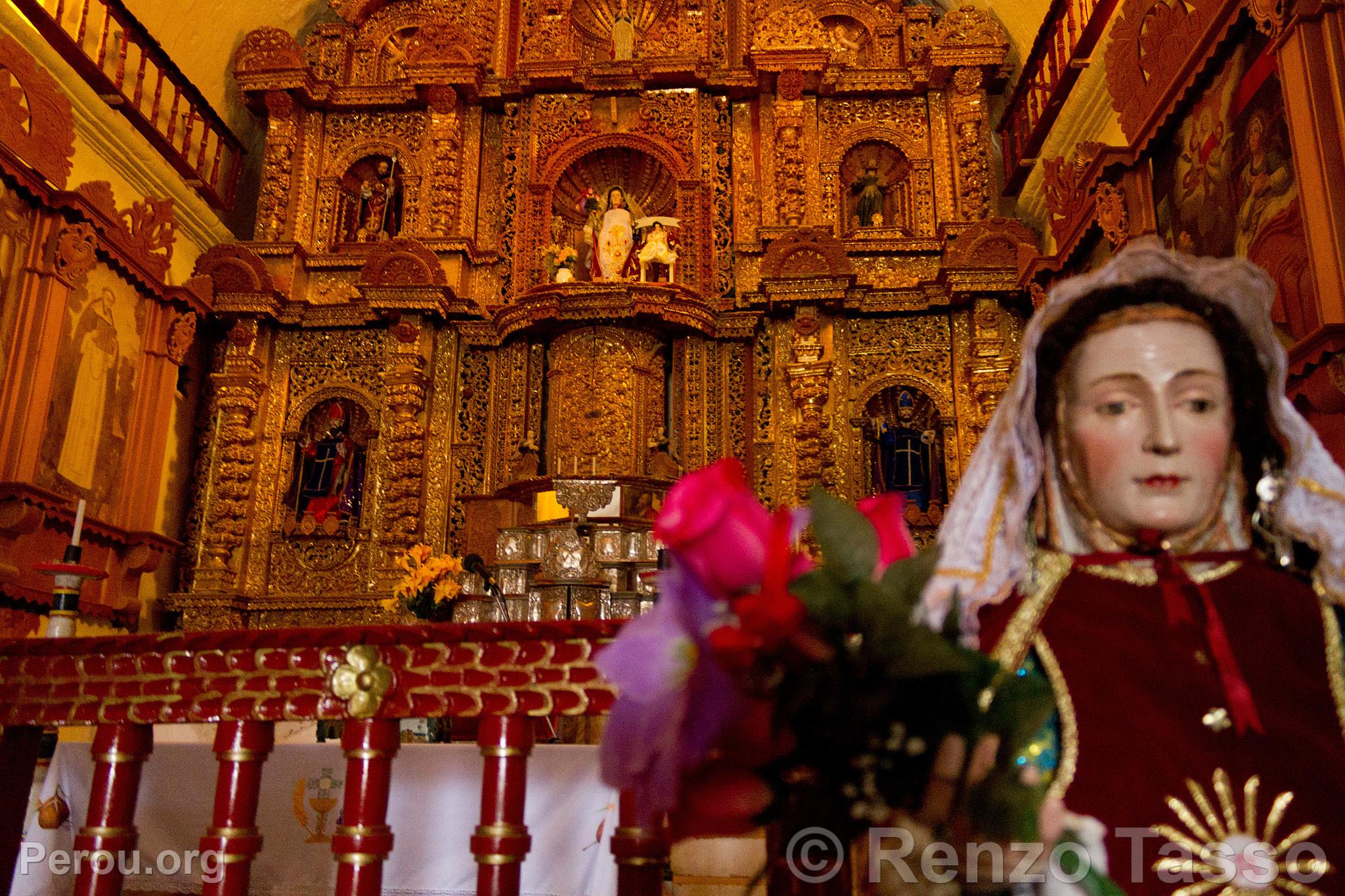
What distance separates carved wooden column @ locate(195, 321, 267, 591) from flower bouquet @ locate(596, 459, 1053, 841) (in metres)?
7.84

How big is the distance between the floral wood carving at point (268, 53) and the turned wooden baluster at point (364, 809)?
8990 mm

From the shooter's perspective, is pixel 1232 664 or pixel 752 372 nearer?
pixel 1232 664

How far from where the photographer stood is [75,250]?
6410mm

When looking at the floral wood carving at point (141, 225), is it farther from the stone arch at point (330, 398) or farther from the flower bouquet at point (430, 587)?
the flower bouquet at point (430, 587)

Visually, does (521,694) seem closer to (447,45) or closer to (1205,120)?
Result: (1205,120)

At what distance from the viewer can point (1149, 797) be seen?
54.0 inches

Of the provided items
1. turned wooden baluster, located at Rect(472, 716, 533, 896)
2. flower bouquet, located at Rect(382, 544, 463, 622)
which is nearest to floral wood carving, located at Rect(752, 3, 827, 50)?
flower bouquet, located at Rect(382, 544, 463, 622)

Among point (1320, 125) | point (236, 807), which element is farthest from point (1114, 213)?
point (236, 807)

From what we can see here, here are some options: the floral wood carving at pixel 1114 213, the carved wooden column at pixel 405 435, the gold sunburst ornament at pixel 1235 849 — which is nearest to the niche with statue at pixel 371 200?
the carved wooden column at pixel 405 435

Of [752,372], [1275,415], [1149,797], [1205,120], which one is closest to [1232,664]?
[1149,797]

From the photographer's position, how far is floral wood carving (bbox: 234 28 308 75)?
924 cm

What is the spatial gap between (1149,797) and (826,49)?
8.73 m

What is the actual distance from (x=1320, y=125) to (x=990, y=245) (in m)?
4.39

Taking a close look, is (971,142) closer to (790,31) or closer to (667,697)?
(790,31)
